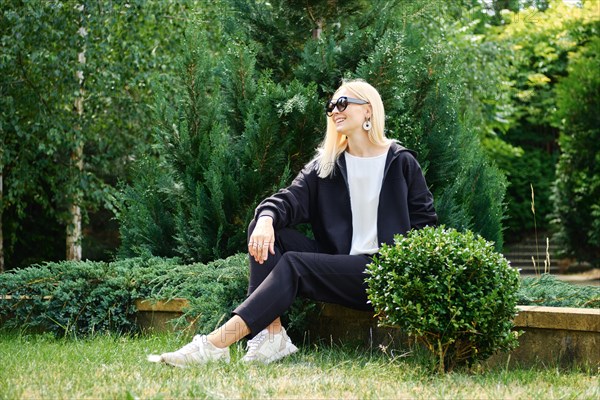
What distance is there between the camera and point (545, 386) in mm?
3369

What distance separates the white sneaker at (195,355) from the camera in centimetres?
363

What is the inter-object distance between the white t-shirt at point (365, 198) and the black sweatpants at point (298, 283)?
0.12 m

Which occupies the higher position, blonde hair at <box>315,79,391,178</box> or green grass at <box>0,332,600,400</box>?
blonde hair at <box>315,79,391,178</box>

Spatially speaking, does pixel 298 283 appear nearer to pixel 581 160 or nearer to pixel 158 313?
pixel 158 313

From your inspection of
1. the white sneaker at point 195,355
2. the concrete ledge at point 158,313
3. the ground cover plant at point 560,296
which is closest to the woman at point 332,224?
the white sneaker at point 195,355

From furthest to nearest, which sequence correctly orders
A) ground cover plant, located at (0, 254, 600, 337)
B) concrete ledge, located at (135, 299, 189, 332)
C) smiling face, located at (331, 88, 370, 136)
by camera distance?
concrete ledge, located at (135, 299, 189, 332), ground cover plant, located at (0, 254, 600, 337), smiling face, located at (331, 88, 370, 136)

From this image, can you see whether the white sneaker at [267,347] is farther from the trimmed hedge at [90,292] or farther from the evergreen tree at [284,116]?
the evergreen tree at [284,116]

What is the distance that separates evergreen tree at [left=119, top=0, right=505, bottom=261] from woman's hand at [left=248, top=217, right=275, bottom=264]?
67.3 inches

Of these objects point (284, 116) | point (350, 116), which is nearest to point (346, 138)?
point (350, 116)

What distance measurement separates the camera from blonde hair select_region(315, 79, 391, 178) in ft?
14.2

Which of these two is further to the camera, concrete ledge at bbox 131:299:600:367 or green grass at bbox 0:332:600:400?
concrete ledge at bbox 131:299:600:367

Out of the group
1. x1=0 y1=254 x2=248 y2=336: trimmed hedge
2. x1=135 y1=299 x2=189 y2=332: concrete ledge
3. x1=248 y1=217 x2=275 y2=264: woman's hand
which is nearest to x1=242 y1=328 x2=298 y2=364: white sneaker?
x1=248 y1=217 x2=275 y2=264: woman's hand

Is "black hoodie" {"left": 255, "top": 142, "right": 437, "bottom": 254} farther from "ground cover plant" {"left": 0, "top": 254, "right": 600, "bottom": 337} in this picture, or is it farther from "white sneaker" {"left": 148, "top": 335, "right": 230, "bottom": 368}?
"white sneaker" {"left": 148, "top": 335, "right": 230, "bottom": 368}

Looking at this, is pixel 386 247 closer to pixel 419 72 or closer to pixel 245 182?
pixel 245 182
